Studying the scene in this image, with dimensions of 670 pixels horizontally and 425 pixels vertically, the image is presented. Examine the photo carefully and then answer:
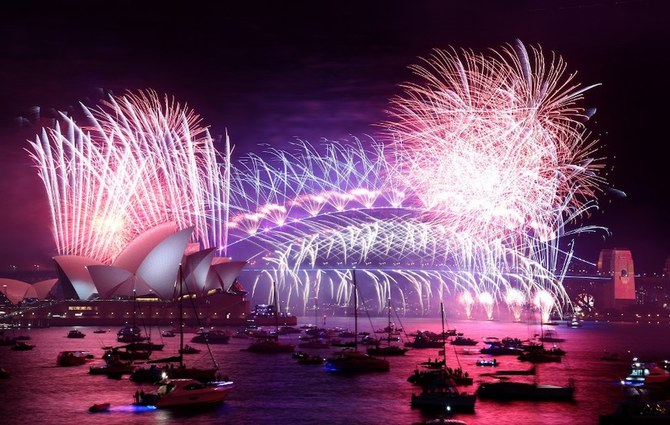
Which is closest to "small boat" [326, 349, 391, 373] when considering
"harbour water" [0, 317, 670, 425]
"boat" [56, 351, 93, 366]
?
"harbour water" [0, 317, 670, 425]

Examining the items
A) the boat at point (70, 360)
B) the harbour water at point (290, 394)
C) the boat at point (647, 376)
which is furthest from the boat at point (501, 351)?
the boat at point (70, 360)

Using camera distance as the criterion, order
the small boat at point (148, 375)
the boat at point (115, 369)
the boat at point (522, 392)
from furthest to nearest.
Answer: the boat at point (115, 369) → the small boat at point (148, 375) → the boat at point (522, 392)

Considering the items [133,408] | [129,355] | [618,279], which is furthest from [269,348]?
[618,279]

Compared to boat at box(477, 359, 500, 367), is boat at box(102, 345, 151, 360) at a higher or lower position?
higher

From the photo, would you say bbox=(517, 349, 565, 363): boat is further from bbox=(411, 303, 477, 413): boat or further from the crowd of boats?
bbox=(411, 303, 477, 413): boat

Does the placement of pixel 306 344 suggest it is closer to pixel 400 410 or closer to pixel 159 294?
pixel 159 294

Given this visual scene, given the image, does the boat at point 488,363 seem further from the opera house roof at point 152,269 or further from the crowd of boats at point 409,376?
the opera house roof at point 152,269
